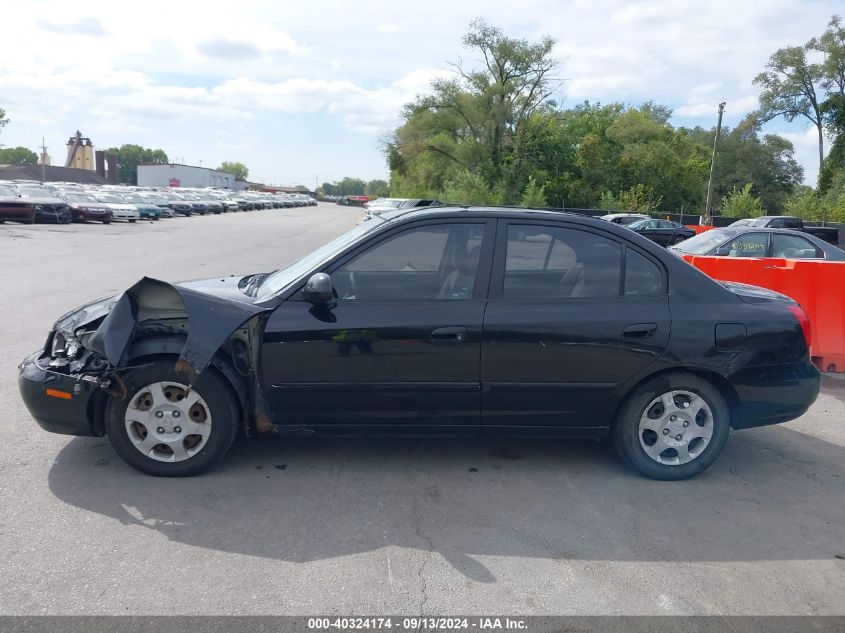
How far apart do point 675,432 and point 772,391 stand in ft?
2.32

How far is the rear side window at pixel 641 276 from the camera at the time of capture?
15.3 ft

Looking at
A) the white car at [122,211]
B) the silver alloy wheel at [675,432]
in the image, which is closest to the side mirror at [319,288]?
the silver alloy wheel at [675,432]

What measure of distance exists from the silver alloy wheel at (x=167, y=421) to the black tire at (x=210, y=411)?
29mm

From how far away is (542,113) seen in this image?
54.6 m

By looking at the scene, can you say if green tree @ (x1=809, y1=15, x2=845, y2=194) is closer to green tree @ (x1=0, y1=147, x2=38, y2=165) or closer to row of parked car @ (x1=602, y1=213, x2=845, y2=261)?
row of parked car @ (x1=602, y1=213, x2=845, y2=261)

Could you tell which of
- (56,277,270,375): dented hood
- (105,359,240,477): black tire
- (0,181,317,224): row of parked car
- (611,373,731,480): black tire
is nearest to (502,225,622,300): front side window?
(611,373,731,480): black tire

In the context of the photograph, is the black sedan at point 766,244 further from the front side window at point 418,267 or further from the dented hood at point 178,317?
the dented hood at point 178,317

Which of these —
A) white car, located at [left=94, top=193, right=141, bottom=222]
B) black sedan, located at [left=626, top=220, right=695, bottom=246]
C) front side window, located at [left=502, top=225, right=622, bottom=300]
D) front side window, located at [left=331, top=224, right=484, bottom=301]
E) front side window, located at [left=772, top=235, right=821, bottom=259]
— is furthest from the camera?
white car, located at [left=94, top=193, right=141, bottom=222]

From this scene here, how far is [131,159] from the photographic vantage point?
178250mm

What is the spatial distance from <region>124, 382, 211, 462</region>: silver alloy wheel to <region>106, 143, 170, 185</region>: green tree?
166800 millimetres

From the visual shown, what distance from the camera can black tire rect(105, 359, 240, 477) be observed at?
427 cm

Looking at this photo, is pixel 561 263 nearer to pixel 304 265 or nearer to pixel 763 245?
pixel 304 265

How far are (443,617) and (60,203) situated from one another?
30.6 meters

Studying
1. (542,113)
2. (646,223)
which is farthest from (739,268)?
(542,113)
